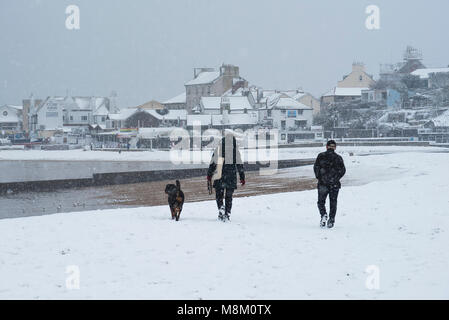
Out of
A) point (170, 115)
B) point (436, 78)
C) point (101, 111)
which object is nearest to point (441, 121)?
point (436, 78)

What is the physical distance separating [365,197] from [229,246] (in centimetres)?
783

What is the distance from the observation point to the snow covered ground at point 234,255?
→ 646 centimetres

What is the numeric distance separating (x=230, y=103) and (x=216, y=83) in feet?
60.6

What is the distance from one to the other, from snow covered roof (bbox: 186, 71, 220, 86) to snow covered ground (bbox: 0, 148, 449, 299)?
103999mm

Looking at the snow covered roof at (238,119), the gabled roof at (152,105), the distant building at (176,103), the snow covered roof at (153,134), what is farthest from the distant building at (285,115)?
the gabled roof at (152,105)

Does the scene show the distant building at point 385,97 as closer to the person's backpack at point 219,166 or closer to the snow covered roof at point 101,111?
the snow covered roof at point 101,111

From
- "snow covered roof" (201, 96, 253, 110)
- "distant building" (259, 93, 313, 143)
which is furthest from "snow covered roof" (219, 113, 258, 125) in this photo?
"snow covered roof" (201, 96, 253, 110)

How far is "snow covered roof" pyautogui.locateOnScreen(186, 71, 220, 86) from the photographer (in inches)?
4558

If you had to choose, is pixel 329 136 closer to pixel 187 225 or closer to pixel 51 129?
pixel 51 129

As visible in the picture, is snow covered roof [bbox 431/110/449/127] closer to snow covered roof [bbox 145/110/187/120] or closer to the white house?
snow covered roof [bbox 145/110/187/120]

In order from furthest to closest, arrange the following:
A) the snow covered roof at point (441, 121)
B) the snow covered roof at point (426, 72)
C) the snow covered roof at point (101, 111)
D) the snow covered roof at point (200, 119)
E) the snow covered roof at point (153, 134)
Result: the snow covered roof at point (101, 111) < the snow covered roof at point (200, 119) < the snow covered roof at point (426, 72) < the snow covered roof at point (153, 134) < the snow covered roof at point (441, 121)

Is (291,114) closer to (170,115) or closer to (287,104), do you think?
(287,104)
